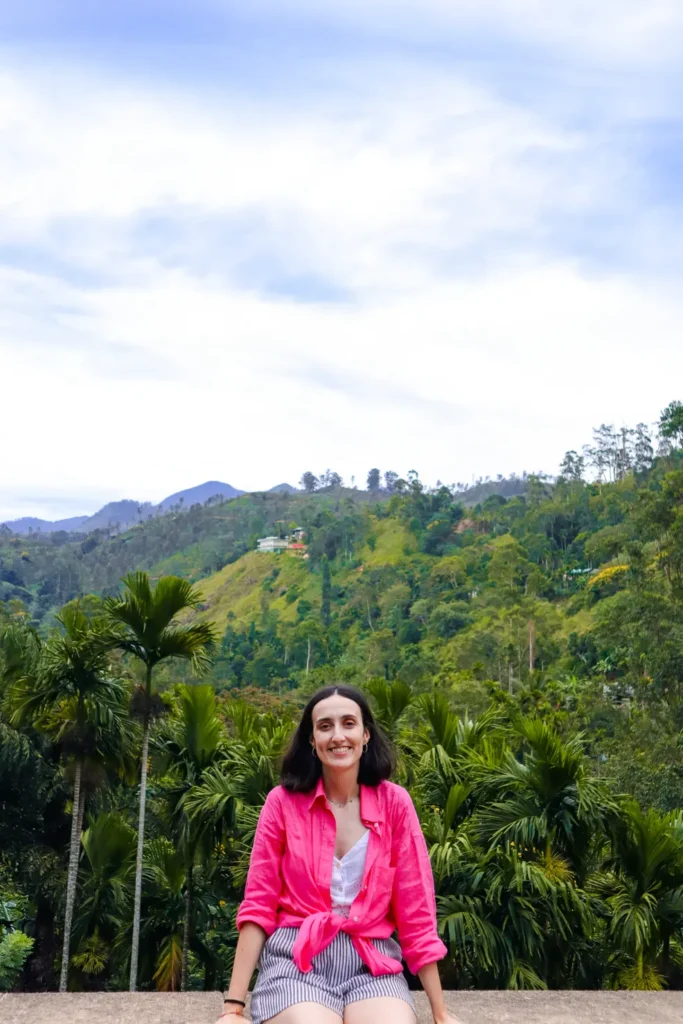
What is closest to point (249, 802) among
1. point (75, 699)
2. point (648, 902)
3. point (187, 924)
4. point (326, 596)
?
point (187, 924)

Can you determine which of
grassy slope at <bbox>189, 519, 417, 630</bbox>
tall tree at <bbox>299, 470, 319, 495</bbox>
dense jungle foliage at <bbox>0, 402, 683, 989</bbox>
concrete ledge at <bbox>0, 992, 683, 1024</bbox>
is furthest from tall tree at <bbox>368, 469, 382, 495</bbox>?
concrete ledge at <bbox>0, 992, 683, 1024</bbox>

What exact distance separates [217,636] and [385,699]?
1472 millimetres

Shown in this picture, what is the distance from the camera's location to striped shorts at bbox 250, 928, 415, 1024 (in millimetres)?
2121

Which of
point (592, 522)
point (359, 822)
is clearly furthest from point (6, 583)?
point (359, 822)

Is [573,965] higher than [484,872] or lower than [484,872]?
lower

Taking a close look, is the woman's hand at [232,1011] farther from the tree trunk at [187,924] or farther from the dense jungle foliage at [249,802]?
the tree trunk at [187,924]

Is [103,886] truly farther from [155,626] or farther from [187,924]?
[155,626]

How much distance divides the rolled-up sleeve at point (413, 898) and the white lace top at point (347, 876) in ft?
0.29

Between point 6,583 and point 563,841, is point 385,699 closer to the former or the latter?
point 563,841

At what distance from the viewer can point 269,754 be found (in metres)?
7.03

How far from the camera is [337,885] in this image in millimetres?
2316

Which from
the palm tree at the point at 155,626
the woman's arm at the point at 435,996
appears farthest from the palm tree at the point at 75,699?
the woman's arm at the point at 435,996

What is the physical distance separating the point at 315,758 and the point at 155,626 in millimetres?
5117

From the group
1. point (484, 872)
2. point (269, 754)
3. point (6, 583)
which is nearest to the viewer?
point (484, 872)
